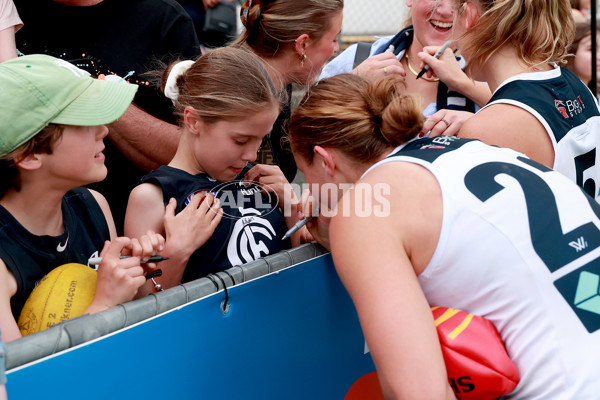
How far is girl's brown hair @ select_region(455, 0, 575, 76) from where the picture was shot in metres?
2.15

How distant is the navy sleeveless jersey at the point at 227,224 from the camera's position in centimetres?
217

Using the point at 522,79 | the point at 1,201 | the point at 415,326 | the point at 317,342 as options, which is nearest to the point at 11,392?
the point at 1,201

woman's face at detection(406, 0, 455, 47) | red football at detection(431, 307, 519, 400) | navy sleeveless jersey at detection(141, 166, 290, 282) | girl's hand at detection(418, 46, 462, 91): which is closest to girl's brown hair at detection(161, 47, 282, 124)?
navy sleeveless jersey at detection(141, 166, 290, 282)

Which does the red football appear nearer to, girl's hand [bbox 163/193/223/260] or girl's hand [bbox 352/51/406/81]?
girl's hand [bbox 163/193/223/260]

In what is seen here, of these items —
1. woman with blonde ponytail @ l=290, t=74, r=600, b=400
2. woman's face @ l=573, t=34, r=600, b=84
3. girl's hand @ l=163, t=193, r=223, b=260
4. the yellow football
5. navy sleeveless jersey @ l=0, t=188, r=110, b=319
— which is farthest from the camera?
woman's face @ l=573, t=34, r=600, b=84

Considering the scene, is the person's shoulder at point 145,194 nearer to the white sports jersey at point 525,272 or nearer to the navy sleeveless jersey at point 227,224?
the navy sleeveless jersey at point 227,224

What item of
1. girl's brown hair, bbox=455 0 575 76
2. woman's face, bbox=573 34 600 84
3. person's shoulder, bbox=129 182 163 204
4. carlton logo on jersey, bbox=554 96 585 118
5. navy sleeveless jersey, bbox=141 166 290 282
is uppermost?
girl's brown hair, bbox=455 0 575 76

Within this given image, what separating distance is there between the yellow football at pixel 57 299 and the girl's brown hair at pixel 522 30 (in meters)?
1.60

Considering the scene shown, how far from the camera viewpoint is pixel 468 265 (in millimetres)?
1521

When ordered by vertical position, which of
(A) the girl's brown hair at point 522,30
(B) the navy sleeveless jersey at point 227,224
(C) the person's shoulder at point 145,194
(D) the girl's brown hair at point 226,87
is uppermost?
(A) the girl's brown hair at point 522,30

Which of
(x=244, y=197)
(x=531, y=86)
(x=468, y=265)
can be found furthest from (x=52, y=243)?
(x=531, y=86)

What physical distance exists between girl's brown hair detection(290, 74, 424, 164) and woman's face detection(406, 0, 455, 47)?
1.10 metres

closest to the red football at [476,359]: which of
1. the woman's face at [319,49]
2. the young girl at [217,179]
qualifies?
the young girl at [217,179]

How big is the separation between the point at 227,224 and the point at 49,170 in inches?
26.3
